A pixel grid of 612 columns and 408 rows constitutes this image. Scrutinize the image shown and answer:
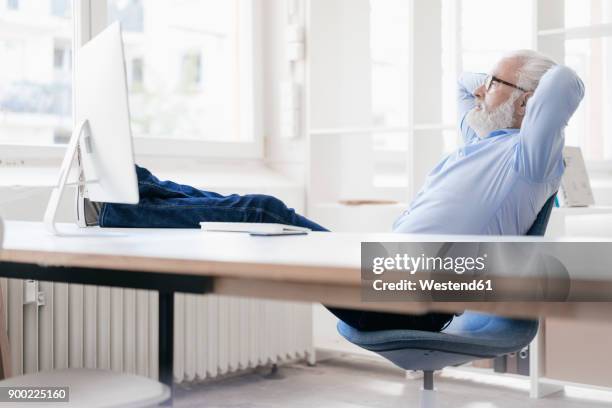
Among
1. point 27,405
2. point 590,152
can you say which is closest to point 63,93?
point 27,405

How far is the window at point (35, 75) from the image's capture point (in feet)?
10.6

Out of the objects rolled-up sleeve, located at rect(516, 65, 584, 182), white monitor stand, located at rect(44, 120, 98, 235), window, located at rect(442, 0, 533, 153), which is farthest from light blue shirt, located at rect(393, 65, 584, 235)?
window, located at rect(442, 0, 533, 153)

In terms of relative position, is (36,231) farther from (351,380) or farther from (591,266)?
(351,380)

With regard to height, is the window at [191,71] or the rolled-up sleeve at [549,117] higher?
the window at [191,71]

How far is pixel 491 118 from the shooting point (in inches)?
92.3

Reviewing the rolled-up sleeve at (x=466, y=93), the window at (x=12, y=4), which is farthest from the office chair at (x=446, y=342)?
the window at (x=12, y=4)

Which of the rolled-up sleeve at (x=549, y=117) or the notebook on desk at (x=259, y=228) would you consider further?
the rolled-up sleeve at (x=549, y=117)

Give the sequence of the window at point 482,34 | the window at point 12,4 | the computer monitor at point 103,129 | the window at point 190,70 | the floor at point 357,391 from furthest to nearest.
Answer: the window at point 482,34 < the window at point 190,70 < the floor at point 357,391 < the window at point 12,4 < the computer monitor at point 103,129

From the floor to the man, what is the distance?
1427 mm

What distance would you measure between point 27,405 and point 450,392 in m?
2.37

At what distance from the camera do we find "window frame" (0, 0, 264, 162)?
3.25 m

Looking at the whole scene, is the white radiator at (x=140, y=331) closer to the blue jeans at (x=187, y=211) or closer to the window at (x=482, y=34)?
the blue jeans at (x=187, y=211)

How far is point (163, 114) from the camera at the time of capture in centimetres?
401

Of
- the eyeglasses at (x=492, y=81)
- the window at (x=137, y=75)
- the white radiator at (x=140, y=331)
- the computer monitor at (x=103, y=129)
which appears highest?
the window at (x=137, y=75)
